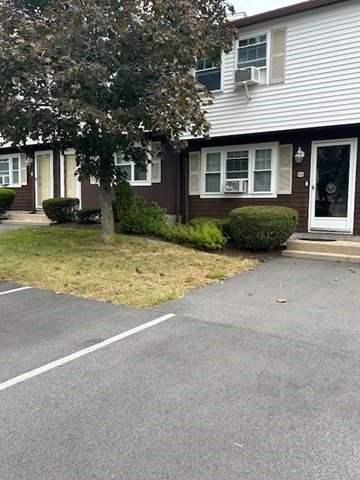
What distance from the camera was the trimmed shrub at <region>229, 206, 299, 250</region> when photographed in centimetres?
A: 912

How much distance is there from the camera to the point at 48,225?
1400 centimetres

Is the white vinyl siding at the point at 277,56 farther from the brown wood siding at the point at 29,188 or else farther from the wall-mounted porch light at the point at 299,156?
the brown wood siding at the point at 29,188

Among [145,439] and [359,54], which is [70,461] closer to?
[145,439]

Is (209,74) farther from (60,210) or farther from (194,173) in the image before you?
(60,210)

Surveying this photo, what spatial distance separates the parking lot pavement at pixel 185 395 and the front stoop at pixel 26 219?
9888 mm

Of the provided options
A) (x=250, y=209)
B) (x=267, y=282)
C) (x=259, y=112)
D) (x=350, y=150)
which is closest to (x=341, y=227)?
(x=350, y=150)

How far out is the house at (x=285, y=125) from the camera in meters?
9.41

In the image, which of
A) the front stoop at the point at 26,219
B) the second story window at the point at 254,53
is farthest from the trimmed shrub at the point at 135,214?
the second story window at the point at 254,53

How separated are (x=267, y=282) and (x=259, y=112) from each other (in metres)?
5.40

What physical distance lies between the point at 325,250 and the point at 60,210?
8852 mm

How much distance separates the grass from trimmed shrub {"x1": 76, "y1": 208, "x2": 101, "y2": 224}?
2.40 metres

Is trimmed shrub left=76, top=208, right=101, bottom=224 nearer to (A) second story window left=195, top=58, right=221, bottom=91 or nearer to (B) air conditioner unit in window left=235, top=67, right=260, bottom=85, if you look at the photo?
(A) second story window left=195, top=58, right=221, bottom=91

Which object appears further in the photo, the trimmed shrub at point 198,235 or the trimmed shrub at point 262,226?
the trimmed shrub at point 198,235

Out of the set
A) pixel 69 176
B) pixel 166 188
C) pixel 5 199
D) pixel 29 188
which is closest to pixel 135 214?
pixel 166 188
